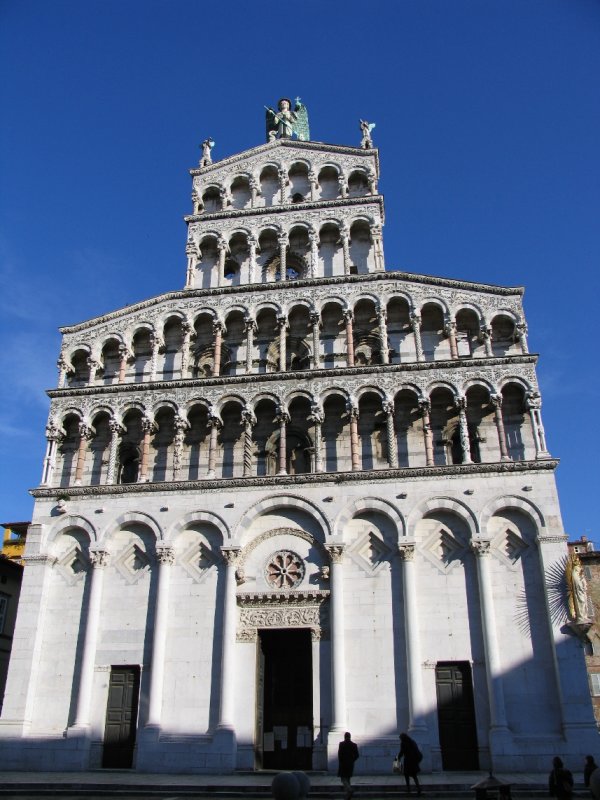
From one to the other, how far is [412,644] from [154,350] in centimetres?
1547

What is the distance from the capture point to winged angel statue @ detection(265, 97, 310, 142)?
3809 cm

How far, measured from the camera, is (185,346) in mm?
30453

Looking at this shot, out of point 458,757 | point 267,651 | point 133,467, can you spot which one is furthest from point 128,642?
point 458,757

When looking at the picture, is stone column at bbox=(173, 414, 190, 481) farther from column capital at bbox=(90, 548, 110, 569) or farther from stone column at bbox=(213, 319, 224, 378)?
column capital at bbox=(90, 548, 110, 569)

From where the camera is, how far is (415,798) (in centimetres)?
1834

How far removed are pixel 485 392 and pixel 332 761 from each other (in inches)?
544

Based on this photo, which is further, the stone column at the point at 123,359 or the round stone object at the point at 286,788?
the stone column at the point at 123,359

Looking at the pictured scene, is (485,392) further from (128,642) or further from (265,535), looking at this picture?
(128,642)

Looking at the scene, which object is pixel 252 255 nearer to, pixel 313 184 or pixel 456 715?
pixel 313 184

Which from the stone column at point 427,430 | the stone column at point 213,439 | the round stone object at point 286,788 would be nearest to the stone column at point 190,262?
the stone column at point 213,439

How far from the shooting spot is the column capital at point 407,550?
82.6 ft

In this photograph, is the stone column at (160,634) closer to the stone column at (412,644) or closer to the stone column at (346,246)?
the stone column at (412,644)

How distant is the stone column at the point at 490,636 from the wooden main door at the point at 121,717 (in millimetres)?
11761

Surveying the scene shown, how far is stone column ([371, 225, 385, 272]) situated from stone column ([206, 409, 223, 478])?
943cm
